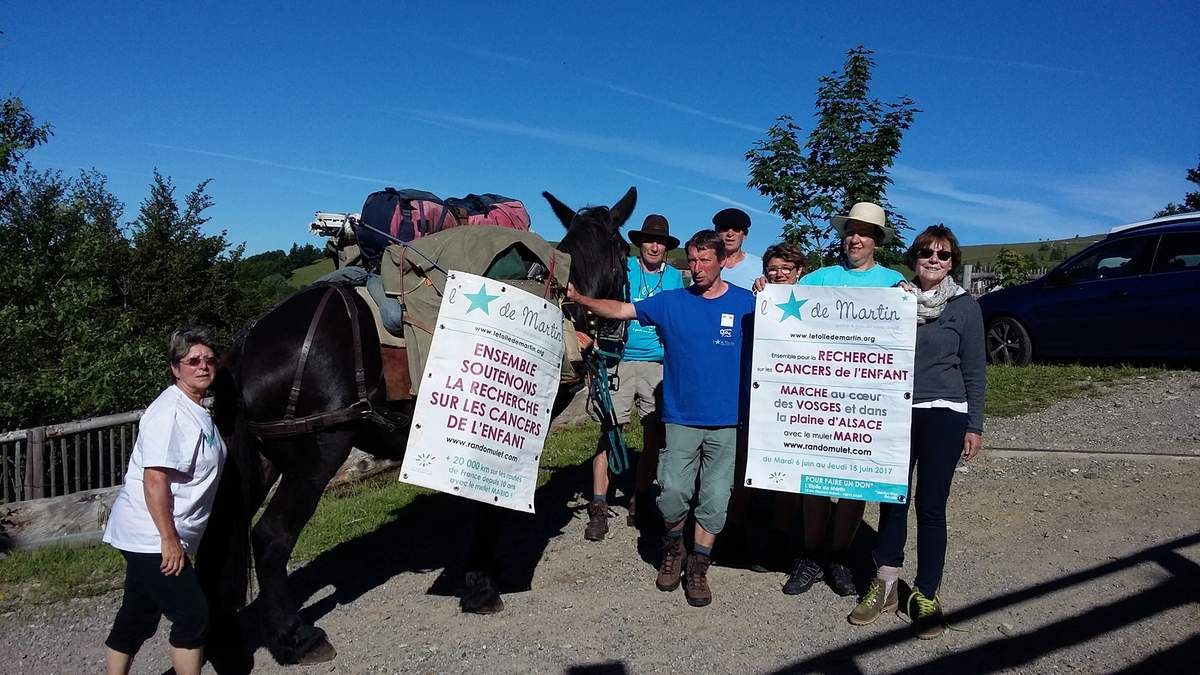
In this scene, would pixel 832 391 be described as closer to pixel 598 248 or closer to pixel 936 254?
pixel 936 254

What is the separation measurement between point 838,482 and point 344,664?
8.73 ft

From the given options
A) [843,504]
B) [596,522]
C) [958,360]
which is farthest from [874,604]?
[596,522]

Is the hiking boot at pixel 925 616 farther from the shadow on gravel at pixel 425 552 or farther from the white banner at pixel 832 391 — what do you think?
the shadow on gravel at pixel 425 552

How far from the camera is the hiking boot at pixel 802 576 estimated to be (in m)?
4.39

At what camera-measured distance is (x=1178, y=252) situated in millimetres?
9094

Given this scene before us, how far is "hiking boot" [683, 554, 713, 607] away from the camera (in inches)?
168

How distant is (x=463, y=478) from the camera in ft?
12.0

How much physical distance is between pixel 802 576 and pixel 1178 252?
772 centimetres

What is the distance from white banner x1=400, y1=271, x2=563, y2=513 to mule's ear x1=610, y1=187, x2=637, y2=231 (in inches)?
52.6

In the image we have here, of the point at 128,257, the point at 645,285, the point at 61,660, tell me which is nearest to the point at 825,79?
the point at 645,285

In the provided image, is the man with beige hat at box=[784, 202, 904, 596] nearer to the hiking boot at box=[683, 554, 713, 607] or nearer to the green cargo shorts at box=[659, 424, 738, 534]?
the hiking boot at box=[683, 554, 713, 607]

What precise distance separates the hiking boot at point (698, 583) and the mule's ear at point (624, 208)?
212 cm

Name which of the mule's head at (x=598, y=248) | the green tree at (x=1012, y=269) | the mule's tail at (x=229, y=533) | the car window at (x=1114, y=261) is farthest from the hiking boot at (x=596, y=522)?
the green tree at (x=1012, y=269)

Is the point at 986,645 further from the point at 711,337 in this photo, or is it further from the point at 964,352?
the point at 711,337
